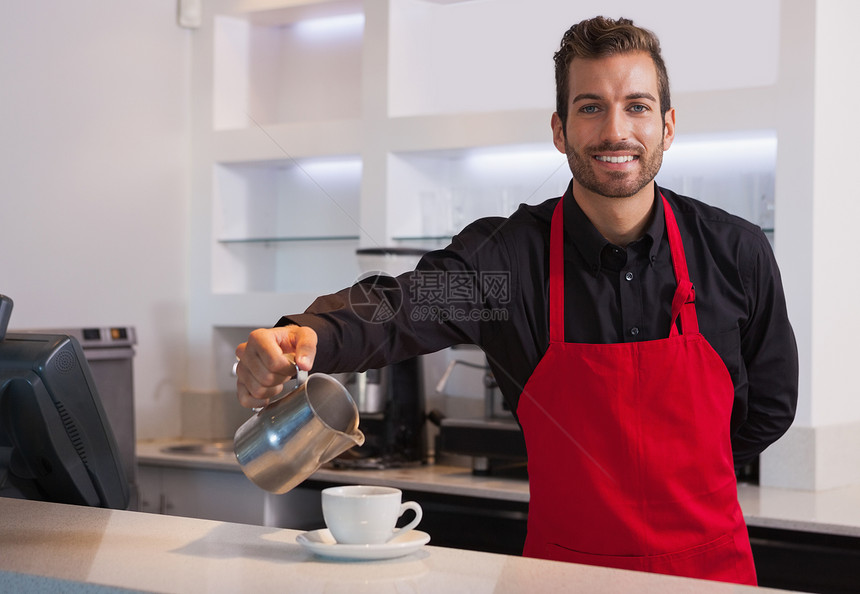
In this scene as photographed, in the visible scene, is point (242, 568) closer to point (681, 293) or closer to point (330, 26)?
point (681, 293)

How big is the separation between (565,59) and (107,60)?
215 centimetres

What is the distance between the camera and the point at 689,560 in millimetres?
1361

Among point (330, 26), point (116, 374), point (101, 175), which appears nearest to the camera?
point (116, 374)

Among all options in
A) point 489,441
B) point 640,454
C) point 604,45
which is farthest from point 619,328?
point 489,441

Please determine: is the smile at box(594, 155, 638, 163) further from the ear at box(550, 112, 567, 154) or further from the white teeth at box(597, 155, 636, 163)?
the ear at box(550, 112, 567, 154)

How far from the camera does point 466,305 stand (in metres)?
1.44

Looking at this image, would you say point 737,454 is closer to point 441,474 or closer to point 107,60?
point 441,474

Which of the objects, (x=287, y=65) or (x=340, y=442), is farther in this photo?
(x=287, y=65)

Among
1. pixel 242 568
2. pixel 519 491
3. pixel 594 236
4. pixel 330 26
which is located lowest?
pixel 519 491

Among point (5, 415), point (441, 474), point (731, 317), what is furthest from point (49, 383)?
point (441, 474)

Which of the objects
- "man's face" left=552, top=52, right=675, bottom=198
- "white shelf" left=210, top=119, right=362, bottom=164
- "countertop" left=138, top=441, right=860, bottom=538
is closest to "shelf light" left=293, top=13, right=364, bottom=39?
"white shelf" left=210, top=119, right=362, bottom=164

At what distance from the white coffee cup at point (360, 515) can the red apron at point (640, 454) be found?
1.36ft

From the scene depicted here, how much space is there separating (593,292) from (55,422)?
74 cm

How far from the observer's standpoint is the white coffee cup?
1032mm
